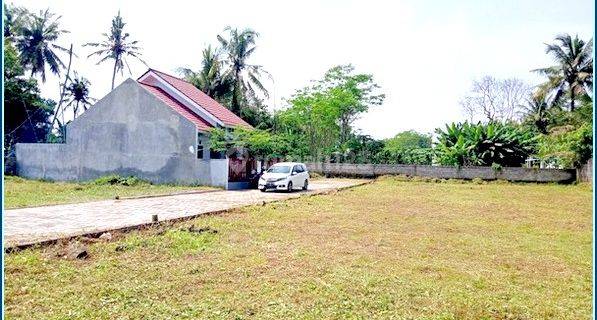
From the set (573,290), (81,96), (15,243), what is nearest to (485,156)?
(573,290)

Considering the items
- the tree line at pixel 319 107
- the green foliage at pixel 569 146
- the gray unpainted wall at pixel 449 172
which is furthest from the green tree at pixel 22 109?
the green foliage at pixel 569 146

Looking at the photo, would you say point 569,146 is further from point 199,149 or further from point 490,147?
point 199,149

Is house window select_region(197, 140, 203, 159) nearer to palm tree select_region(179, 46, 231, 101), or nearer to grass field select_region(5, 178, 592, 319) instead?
grass field select_region(5, 178, 592, 319)

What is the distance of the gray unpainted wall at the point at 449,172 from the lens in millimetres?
25975

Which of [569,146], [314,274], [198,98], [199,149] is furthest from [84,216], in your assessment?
[569,146]

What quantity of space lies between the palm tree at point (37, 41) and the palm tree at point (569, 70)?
3551 centimetres

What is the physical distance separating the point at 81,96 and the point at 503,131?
106 ft

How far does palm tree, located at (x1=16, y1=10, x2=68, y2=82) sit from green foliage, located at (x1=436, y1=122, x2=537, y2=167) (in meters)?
29.5

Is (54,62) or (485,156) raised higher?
(54,62)

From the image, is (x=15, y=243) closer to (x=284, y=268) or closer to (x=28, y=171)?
(x=284, y=268)

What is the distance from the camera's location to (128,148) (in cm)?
2184

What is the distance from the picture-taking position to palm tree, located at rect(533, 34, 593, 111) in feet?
101

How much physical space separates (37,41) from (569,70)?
38684 mm

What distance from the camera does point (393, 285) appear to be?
486cm
